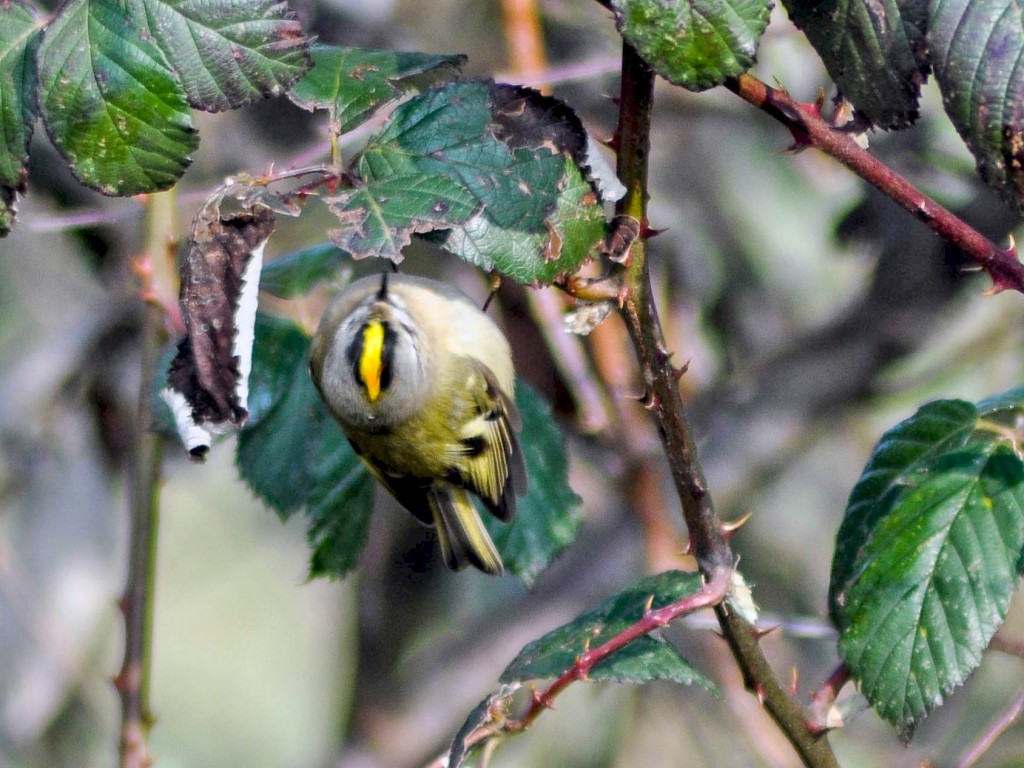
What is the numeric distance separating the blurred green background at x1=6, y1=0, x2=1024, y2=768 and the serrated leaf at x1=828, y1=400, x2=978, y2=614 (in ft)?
4.53

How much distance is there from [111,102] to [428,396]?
1.37 metres

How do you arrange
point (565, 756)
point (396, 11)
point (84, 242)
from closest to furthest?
point (84, 242) < point (396, 11) < point (565, 756)

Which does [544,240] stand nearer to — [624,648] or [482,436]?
[624,648]

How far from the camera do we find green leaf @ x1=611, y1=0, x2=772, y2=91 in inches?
40.9

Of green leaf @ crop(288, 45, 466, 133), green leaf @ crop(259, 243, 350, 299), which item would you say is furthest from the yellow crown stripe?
green leaf @ crop(288, 45, 466, 133)

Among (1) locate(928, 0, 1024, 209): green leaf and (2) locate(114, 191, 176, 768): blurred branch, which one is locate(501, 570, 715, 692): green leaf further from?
(2) locate(114, 191, 176, 768): blurred branch

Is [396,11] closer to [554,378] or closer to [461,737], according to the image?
[554,378]

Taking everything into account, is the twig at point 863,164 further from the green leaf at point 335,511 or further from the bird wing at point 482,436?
the bird wing at point 482,436

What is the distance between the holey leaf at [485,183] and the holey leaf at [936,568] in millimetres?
528

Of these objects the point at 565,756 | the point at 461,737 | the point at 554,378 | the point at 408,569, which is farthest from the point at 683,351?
the point at 461,737

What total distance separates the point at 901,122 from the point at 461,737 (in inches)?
34.3

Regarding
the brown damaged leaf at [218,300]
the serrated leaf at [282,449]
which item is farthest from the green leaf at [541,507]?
the brown damaged leaf at [218,300]

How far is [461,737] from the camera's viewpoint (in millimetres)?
1396

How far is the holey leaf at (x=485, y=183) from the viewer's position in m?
1.21
